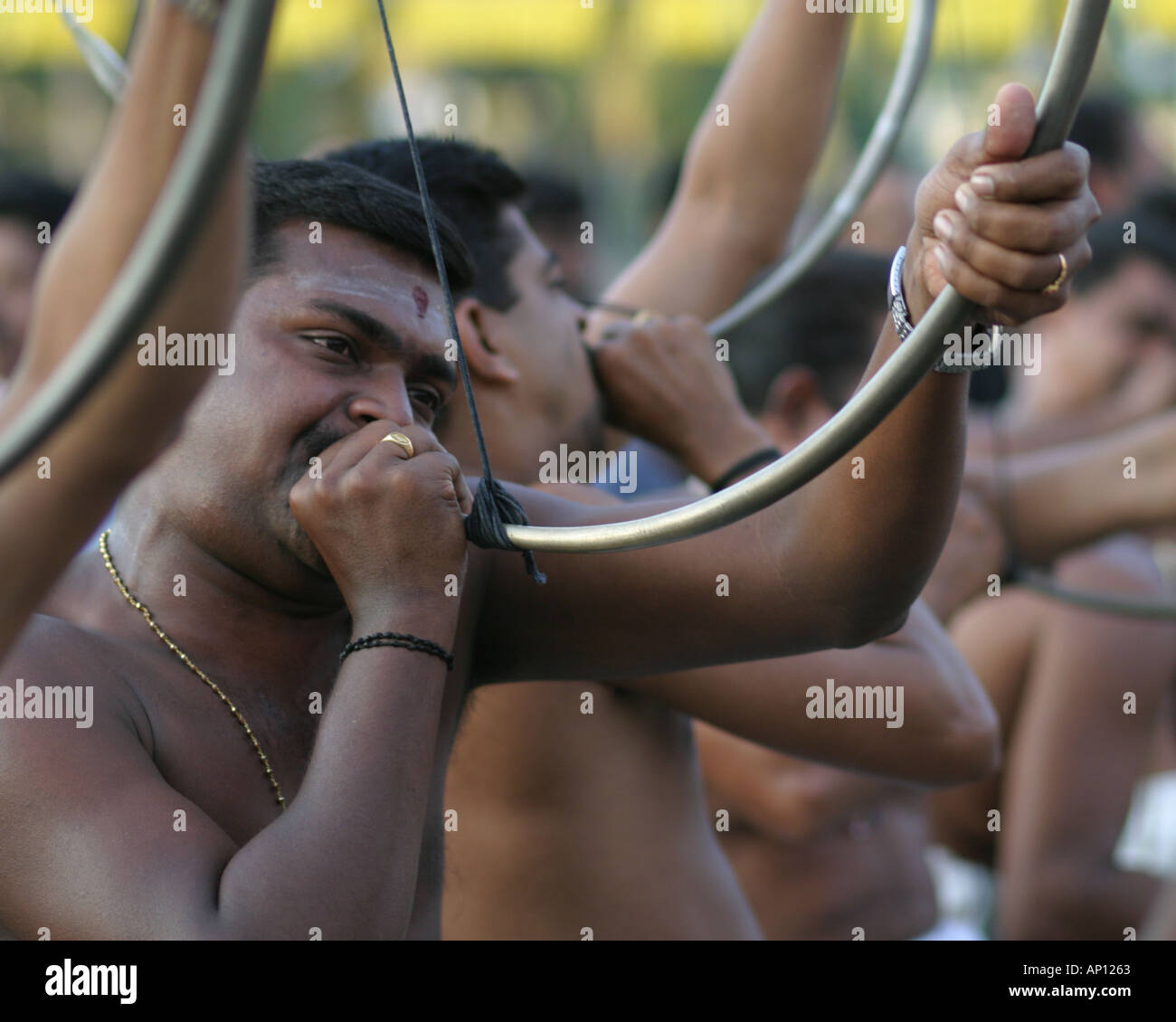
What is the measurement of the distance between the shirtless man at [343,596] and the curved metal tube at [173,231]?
0.53 m

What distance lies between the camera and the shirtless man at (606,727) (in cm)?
213

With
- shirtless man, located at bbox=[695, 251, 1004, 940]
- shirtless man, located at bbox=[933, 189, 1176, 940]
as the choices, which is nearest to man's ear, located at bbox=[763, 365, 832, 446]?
shirtless man, located at bbox=[695, 251, 1004, 940]

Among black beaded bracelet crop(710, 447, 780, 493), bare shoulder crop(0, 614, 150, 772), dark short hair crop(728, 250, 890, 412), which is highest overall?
dark short hair crop(728, 250, 890, 412)

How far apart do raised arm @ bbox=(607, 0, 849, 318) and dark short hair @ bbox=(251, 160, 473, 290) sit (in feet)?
3.67

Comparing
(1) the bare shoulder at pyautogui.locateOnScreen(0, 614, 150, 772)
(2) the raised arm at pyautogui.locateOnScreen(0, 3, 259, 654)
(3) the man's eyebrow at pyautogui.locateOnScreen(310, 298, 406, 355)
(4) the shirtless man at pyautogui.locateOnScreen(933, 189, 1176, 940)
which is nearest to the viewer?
(2) the raised arm at pyautogui.locateOnScreen(0, 3, 259, 654)

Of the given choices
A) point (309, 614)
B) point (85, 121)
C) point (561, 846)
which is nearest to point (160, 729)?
point (309, 614)

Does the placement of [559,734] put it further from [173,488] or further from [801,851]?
[801,851]

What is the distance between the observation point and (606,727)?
2162 millimetres

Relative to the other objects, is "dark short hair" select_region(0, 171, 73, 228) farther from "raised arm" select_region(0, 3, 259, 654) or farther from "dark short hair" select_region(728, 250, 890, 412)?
"raised arm" select_region(0, 3, 259, 654)

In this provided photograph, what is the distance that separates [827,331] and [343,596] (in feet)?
8.36

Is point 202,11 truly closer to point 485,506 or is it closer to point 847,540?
point 485,506

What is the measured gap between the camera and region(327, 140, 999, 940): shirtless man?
7.00ft

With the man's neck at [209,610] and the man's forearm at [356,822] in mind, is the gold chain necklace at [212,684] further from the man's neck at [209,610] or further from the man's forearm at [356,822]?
the man's forearm at [356,822]
